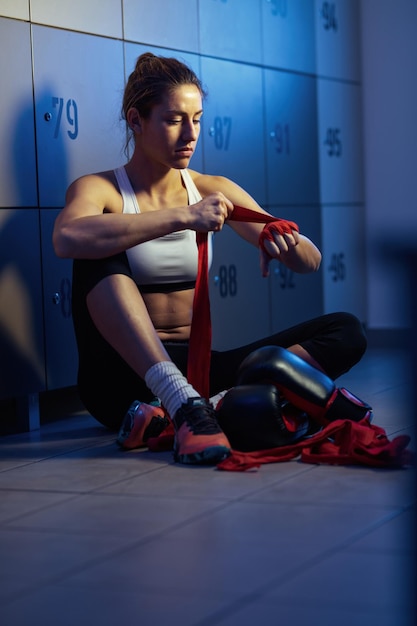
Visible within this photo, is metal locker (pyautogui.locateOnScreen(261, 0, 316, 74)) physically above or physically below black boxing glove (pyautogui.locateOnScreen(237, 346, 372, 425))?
above

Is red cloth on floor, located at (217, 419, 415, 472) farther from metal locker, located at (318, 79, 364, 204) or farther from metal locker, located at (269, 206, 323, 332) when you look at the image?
metal locker, located at (318, 79, 364, 204)

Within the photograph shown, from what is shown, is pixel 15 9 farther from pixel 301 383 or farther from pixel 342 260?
pixel 342 260

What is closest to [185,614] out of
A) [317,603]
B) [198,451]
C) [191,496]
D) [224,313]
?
[317,603]

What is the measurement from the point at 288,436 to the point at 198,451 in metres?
0.22

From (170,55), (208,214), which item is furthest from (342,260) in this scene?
(208,214)

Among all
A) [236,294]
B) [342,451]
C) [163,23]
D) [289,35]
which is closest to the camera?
[342,451]

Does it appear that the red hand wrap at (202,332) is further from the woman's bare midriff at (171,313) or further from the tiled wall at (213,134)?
the tiled wall at (213,134)

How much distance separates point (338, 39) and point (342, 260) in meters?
1.01

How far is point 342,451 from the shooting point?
2.49 meters

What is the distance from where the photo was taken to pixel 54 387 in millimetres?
3316

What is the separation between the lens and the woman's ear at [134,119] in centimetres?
294

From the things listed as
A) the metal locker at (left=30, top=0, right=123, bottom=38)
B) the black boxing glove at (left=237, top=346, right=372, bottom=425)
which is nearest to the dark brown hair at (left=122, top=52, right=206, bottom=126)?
the metal locker at (left=30, top=0, right=123, bottom=38)

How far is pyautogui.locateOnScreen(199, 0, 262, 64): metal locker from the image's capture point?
4.00 meters

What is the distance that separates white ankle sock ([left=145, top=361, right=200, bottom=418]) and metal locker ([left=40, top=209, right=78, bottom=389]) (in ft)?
2.38
